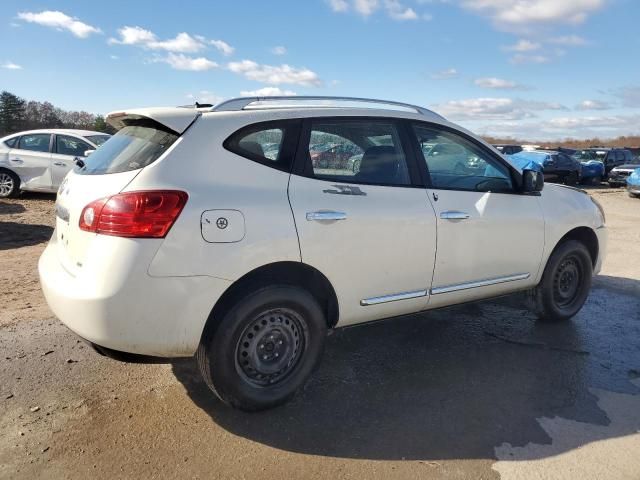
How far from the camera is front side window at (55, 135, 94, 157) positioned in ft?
38.4

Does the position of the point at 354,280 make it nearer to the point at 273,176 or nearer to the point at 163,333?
the point at 273,176

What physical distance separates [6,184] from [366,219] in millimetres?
11106

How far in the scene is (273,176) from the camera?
3.12 m

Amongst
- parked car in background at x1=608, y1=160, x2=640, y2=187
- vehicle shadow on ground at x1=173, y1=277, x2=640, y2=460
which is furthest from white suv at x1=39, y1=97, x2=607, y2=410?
parked car in background at x1=608, y1=160, x2=640, y2=187

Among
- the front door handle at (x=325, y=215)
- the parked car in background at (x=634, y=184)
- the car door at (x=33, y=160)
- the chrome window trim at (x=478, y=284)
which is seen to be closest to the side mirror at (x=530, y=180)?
the chrome window trim at (x=478, y=284)

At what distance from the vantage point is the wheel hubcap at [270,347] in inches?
124

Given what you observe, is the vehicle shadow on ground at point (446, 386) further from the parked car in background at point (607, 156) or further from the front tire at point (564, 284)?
the parked car in background at point (607, 156)

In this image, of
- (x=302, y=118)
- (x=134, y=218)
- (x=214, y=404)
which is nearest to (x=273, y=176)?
(x=302, y=118)

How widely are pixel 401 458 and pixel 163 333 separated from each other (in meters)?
1.43

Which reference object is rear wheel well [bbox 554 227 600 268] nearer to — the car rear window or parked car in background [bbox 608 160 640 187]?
the car rear window

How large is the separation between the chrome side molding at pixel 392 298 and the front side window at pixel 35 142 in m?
10.5

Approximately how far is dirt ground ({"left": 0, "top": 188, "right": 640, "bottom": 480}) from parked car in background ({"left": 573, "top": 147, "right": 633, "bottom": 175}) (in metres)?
24.0

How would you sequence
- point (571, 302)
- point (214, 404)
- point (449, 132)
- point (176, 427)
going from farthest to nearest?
point (571, 302), point (449, 132), point (214, 404), point (176, 427)

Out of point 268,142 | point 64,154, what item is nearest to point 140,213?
point 268,142
